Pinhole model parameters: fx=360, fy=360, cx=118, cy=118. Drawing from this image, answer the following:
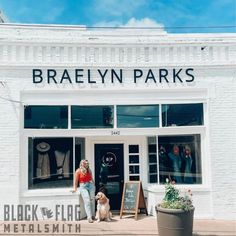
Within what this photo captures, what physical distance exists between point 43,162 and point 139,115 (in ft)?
9.89

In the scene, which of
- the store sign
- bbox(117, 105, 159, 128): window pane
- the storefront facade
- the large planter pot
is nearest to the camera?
the large planter pot

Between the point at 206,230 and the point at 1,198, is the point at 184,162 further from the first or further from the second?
the point at 1,198

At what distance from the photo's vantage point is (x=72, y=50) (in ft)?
33.4

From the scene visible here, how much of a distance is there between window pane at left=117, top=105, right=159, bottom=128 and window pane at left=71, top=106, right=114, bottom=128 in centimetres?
36

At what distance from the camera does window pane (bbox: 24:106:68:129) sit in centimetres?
1002

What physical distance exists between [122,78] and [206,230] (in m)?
4.59

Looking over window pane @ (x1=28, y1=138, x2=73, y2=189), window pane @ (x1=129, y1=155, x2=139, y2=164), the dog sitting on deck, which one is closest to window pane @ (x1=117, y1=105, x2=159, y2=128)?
window pane @ (x1=129, y1=155, x2=139, y2=164)

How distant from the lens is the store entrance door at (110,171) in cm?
1077

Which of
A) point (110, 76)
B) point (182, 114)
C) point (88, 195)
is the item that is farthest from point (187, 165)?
point (110, 76)

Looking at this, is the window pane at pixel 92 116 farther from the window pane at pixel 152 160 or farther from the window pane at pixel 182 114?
the window pane at pixel 182 114

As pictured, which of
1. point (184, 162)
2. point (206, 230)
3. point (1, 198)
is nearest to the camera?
point (206, 230)

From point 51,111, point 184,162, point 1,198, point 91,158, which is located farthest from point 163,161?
point 1,198

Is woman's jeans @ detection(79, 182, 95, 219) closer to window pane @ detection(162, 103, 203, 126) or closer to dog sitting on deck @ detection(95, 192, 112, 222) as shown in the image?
dog sitting on deck @ detection(95, 192, 112, 222)

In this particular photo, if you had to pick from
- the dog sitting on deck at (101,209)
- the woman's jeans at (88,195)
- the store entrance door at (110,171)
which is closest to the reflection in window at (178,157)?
the store entrance door at (110,171)
